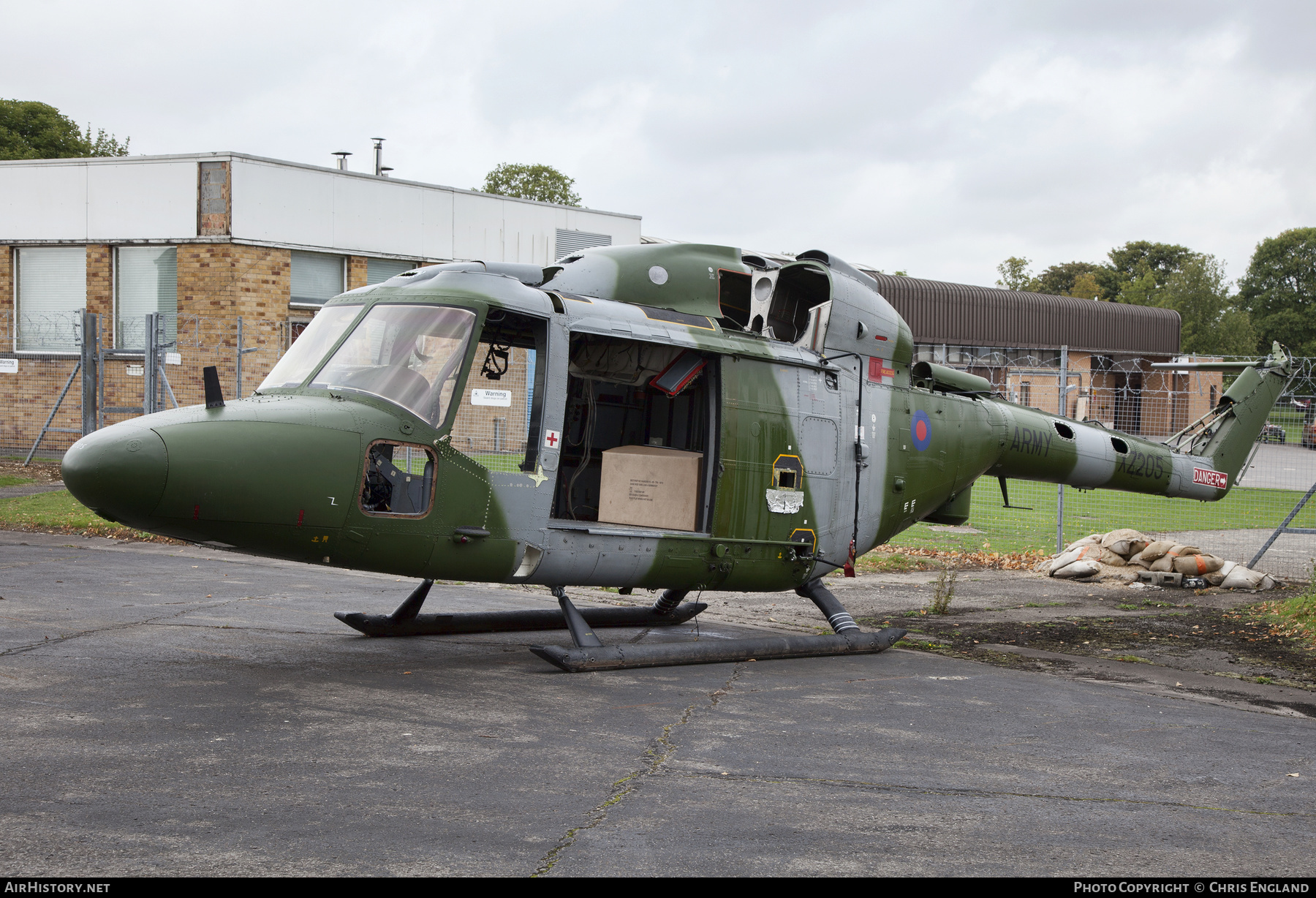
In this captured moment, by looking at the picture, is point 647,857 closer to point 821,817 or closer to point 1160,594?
point 821,817

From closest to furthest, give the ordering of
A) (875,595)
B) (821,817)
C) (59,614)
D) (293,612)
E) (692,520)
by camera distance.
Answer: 1. (821,817)
2. (692,520)
3. (59,614)
4. (293,612)
5. (875,595)

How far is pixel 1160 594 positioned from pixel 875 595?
12.3 feet

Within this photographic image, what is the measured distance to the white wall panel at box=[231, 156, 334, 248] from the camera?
80.1 feet

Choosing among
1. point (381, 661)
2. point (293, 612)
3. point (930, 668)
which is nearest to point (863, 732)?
point (930, 668)

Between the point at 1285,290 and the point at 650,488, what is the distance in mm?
94855

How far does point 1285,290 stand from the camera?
88188 millimetres

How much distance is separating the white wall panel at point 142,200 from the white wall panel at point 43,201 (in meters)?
0.28

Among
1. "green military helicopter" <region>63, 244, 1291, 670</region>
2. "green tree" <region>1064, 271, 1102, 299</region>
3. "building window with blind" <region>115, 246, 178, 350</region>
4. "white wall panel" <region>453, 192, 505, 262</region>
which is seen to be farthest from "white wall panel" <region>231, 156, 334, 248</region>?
"green tree" <region>1064, 271, 1102, 299</region>

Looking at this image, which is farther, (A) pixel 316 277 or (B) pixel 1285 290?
(B) pixel 1285 290

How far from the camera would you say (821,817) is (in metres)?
4.97

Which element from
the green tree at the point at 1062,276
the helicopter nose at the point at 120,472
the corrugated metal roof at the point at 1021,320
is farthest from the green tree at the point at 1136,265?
the helicopter nose at the point at 120,472

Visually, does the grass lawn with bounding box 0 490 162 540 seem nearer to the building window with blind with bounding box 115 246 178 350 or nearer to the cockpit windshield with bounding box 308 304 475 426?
the building window with blind with bounding box 115 246 178 350

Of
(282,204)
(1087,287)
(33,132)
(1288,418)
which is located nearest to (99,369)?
(282,204)

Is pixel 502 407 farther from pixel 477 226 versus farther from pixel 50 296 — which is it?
pixel 50 296
